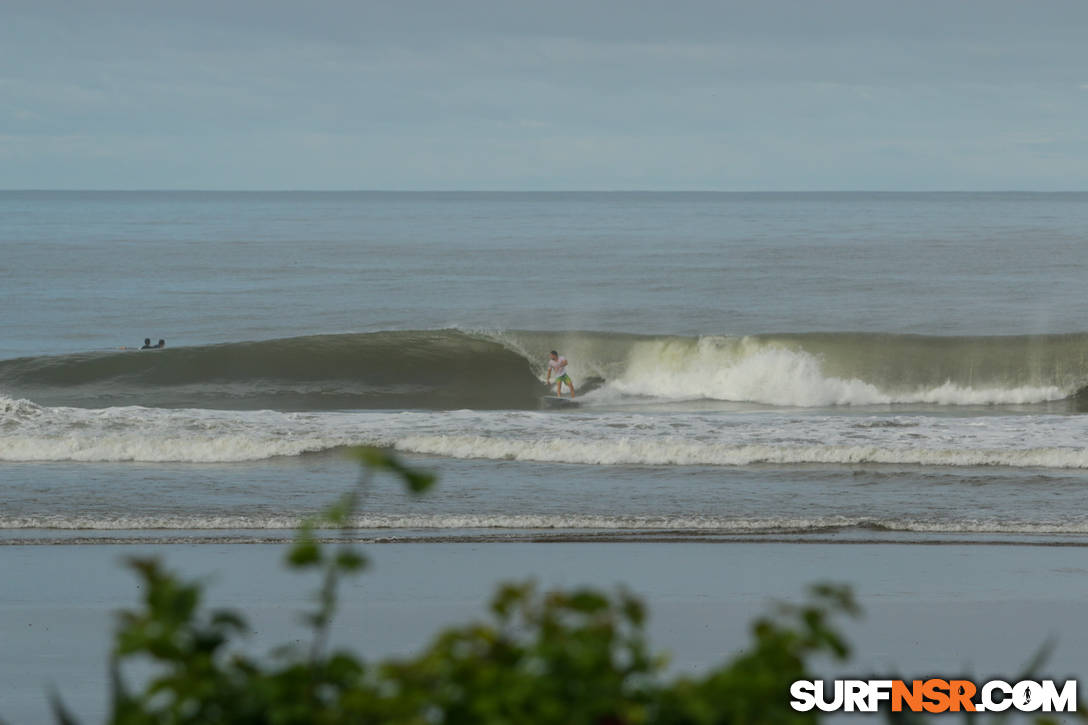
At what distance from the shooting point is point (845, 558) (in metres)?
11.0

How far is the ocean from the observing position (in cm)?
1315

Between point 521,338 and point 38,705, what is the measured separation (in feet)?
88.7

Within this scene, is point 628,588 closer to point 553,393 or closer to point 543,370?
point 553,393

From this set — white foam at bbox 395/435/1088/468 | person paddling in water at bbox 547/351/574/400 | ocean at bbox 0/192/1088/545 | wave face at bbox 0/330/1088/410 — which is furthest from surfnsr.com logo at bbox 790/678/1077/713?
person paddling in water at bbox 547/351/574/400

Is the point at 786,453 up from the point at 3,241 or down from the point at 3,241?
down

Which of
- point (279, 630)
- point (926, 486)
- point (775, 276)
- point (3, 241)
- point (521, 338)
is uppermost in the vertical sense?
point (3, 241)

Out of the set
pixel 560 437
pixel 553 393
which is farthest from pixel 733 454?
pixel 553 393

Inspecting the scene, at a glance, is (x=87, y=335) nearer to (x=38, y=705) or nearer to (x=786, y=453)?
(x=786, y=453)

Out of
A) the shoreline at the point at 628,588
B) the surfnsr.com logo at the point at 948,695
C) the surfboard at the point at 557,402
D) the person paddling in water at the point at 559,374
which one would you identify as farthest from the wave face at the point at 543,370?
the surfnsr.com logo at the point at 948,695

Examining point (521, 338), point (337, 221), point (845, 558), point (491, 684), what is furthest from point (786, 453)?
point (337, 221)

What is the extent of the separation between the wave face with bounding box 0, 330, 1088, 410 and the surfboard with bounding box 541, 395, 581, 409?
26 cm

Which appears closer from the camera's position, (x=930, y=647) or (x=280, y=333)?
(x=930, y=647)

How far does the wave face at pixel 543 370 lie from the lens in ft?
93.2

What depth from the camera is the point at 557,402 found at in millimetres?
27750
